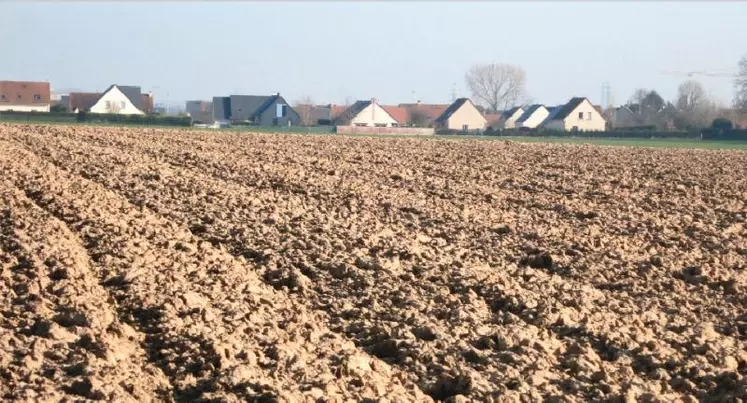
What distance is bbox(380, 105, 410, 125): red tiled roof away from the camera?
113188mm

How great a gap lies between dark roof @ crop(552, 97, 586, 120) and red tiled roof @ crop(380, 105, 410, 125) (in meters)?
16.4

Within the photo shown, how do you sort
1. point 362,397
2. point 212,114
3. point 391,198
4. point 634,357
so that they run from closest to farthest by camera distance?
point 362,397 < point 634,357 < point 391,198 < point 212,114

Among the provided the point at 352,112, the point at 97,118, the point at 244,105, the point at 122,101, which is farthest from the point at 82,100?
the point at 97,118

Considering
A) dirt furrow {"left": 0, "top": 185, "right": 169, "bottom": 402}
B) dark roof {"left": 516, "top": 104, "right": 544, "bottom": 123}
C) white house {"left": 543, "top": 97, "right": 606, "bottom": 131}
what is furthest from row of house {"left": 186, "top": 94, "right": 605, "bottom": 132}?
dirt furrow {"left": 0, "top": 185, "right": 169, "bottom": 402}

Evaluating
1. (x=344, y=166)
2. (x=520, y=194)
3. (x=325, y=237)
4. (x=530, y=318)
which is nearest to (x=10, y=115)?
(x=344, y=166)

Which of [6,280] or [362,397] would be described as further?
[6,280]

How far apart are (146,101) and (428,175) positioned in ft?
310

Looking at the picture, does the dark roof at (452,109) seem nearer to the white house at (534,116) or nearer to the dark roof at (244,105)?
the white house at (534,116)

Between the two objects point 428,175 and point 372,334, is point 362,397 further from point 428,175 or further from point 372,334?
point 428,175

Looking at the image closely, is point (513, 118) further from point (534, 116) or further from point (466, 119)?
point (466, 119)

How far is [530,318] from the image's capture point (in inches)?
332

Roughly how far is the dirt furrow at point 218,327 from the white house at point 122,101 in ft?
300

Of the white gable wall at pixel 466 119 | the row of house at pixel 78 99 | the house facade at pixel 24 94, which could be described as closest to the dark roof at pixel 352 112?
the white gable wall at pixel 466 119

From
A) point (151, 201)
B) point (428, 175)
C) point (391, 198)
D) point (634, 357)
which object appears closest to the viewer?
point (634, 357)
